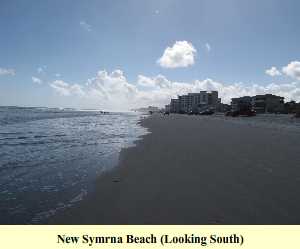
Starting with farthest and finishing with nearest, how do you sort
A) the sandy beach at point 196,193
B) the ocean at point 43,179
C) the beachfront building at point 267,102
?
the beachfront building at point 267,102 → the ocean at point 43,179 → the sandy beach at point 196,193

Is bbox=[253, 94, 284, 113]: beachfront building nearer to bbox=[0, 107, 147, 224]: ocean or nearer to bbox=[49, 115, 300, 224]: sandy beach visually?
bbox=[49, 115, 300, 224]: sandy beach

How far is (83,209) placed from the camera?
4.87 m

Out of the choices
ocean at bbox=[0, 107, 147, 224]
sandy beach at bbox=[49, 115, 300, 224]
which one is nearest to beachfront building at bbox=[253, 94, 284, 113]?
sandy beach at bbox=[49, 115, 300, 224]

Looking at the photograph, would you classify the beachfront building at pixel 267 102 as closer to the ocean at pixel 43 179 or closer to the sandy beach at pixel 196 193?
the sandy beach at pixel 196 193

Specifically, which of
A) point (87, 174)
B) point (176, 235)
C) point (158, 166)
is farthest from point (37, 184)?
point (176, 235)

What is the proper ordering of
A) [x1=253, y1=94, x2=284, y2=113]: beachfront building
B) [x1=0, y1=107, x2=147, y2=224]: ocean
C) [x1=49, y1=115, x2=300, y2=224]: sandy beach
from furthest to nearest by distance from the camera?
1. [x1=253, y1=94, x2=284, y2=113]: beachfront building
2. [x1=0, y1=107, x2=147, y2=224]: ocean
3. [x1=49, y1=115, x2=300, y2=224]: sandy beach

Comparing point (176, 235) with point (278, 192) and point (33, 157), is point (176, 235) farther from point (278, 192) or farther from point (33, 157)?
point (33, 157)

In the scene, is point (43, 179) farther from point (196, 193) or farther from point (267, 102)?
point (267, 102)

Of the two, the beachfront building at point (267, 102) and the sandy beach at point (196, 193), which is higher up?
the beachfront building at point (267, 102)

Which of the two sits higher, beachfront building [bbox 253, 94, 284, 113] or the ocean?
beachfront building [bbox 253, 94, 284, 113]

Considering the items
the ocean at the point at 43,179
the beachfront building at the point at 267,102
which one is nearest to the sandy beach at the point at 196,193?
the ocean at the point at 43,179

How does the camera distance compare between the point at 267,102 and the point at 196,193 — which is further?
the point at 267,102

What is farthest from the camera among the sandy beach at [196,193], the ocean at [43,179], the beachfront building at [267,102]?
the beachfront building at [267,102]

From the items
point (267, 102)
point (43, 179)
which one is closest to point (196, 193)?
point (43, 179)
